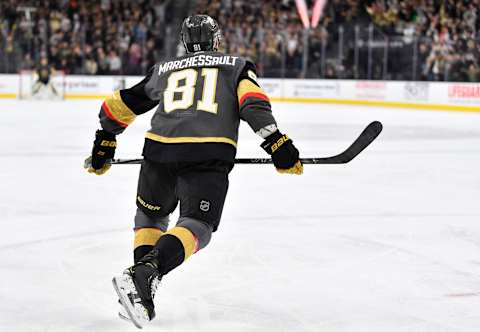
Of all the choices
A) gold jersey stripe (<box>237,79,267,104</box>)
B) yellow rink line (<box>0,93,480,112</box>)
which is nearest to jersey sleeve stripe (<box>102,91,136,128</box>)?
gold jersey stripe (<box>237,79,267,104</box>)

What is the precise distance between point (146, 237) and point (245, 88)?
0.58 meters

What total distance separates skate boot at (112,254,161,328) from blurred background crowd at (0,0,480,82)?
12.8 meters

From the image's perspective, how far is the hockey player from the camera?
2.50 metres

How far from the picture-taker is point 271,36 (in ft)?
58.1

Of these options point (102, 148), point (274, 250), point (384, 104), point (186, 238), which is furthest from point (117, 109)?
point (384, 104)

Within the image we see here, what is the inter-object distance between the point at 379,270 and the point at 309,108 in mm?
12137

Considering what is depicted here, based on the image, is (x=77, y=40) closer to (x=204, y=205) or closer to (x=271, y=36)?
(x=271, y=36)

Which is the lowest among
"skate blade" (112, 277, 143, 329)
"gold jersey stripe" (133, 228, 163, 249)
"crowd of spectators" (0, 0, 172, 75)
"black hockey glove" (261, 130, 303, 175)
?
"crowd of spectators" (0, 0, 172, 75)

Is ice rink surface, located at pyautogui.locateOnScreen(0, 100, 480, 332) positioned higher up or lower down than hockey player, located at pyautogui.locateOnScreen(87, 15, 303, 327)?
lower down

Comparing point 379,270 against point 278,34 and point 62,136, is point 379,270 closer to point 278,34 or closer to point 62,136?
point 62,136

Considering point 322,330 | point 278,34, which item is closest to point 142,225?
point 322,330

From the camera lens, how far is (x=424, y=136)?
9984 mm

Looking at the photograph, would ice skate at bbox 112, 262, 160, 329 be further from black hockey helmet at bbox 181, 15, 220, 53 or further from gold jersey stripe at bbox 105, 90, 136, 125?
black hockey helmet at bbox 181, 15, 220, 53

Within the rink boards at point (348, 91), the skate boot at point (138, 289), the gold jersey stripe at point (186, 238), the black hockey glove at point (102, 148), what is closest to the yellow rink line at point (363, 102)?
the rink boards at point (348, 91)
